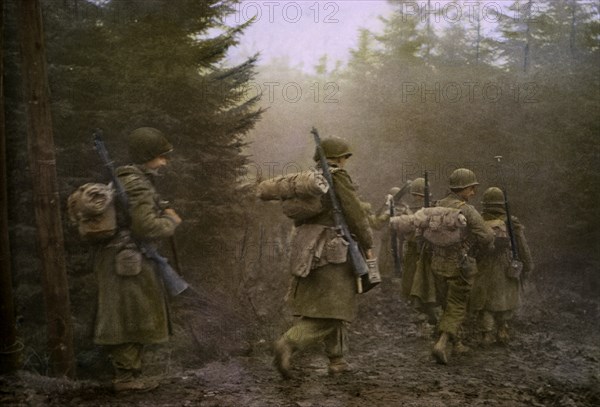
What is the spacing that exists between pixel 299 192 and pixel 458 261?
287cm

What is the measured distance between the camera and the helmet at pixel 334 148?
5.70 m

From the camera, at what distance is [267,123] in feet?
40.2

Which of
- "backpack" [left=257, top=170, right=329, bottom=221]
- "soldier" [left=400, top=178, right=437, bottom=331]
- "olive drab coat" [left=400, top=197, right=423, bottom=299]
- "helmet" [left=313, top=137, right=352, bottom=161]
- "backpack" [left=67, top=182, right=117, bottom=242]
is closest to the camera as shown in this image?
"backpack" [left=67, top=182, right=117, bottom=242]

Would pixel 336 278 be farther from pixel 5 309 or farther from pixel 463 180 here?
pixel 5 309

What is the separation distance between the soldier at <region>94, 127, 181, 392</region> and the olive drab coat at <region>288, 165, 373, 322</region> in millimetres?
1557

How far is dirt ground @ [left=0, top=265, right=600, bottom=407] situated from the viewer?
16.0 ft

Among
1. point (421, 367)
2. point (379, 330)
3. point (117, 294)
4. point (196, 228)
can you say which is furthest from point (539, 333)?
point (117, 294)

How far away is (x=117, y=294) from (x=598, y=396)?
539cm

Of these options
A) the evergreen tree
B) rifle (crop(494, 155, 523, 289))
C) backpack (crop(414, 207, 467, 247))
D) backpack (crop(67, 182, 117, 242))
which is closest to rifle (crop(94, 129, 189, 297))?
backpack (crop(67, 182, 117, 242))

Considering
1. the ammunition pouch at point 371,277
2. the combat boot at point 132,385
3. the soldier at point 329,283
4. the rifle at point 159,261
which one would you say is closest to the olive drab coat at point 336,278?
the soldier at point 329,283

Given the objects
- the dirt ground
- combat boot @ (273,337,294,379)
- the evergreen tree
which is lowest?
the dirt ground

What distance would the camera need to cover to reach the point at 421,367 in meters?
6.68

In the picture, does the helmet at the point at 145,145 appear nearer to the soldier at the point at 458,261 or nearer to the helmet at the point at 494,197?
the soldier at the point at 458,261

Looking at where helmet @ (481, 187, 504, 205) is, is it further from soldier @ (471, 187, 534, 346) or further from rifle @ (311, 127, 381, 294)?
rifle @ (311, 127, 381, 294)
